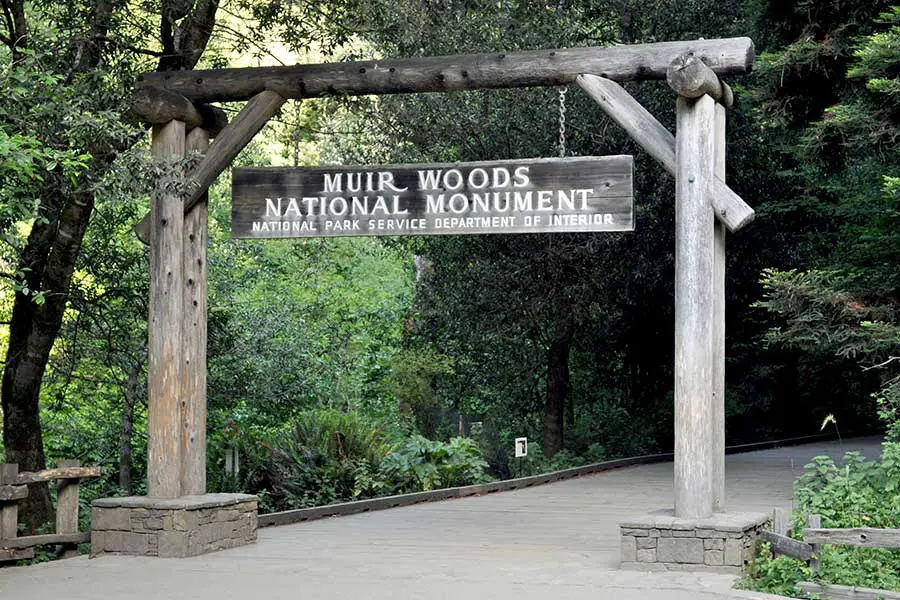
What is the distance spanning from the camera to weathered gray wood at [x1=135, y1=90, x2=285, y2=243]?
11047mm

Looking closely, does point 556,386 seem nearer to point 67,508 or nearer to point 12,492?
point 67,508

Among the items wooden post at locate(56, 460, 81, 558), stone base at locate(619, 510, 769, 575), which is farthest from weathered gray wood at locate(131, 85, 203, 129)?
stone base at locate(619, 510, 769, 575)

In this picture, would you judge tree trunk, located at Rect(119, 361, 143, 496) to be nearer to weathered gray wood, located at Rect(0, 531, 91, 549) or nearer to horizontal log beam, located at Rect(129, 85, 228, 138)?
weathered gray wood, located at Rect(0, 531, 91, 549)

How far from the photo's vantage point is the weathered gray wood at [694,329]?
9844 millimetres

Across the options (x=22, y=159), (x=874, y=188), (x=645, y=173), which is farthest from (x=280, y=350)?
(x=22, y=159)

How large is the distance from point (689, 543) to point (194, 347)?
4.57m

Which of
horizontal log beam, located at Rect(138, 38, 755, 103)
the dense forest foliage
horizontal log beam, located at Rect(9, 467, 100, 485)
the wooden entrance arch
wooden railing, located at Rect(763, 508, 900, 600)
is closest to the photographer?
wooden railing, located at Rect(763, 508, 900, 600)

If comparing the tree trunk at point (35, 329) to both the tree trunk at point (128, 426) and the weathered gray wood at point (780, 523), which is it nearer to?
the tree trunk at point (128, 426)

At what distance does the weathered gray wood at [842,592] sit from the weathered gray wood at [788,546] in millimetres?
294

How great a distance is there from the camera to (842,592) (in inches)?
315

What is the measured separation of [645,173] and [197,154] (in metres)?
11.0

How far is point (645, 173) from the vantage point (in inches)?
813

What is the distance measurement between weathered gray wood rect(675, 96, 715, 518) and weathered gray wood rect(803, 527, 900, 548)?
151cm

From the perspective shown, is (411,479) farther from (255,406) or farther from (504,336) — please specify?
(504,336)
